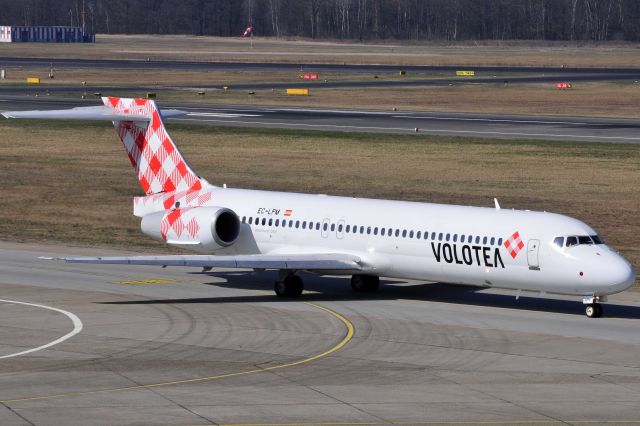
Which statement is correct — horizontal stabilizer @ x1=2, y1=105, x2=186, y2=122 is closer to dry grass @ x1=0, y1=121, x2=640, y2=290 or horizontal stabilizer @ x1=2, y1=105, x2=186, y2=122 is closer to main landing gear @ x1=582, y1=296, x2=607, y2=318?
dry grass @ x1=0, y1=121, x2=640, y2=290

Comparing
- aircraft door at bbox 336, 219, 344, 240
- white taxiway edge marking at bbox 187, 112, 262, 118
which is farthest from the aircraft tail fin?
white taxiway edge marking at bbox 187, 112, 262, 118

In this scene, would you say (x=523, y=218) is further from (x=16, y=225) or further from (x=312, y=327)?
(x=16, y=225)

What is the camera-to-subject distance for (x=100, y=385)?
26.1 m

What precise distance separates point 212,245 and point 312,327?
675 cm

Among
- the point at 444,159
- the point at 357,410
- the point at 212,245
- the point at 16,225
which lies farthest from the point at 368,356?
the point at 444,159

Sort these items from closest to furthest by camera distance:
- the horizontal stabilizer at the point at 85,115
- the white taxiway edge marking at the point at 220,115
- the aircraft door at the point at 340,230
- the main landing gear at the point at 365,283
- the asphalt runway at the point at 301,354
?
the asphalt runway at the point at 301,354, the aircraft door at the point at 340,230, the main landing gear at the point at 365,283, the horizontal stabilizer at the point at 85,115, the white taxiway edge marking at the point at 220,115

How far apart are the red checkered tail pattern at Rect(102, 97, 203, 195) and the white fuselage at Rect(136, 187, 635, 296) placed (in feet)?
4.05

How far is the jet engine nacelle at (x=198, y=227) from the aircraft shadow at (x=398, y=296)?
5.45 ft

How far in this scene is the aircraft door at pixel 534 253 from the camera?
33.8 meters

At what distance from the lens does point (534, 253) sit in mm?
33781

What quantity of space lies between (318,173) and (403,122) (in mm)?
27240

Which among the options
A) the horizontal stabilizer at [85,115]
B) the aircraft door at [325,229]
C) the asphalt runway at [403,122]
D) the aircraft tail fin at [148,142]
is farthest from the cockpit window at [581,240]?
the asphalt runway at [403,122]

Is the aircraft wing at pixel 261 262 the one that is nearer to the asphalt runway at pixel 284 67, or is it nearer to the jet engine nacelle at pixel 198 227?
the jet engine nacelle at pixel 198 227

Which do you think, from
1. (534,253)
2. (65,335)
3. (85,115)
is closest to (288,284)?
(534,253)
